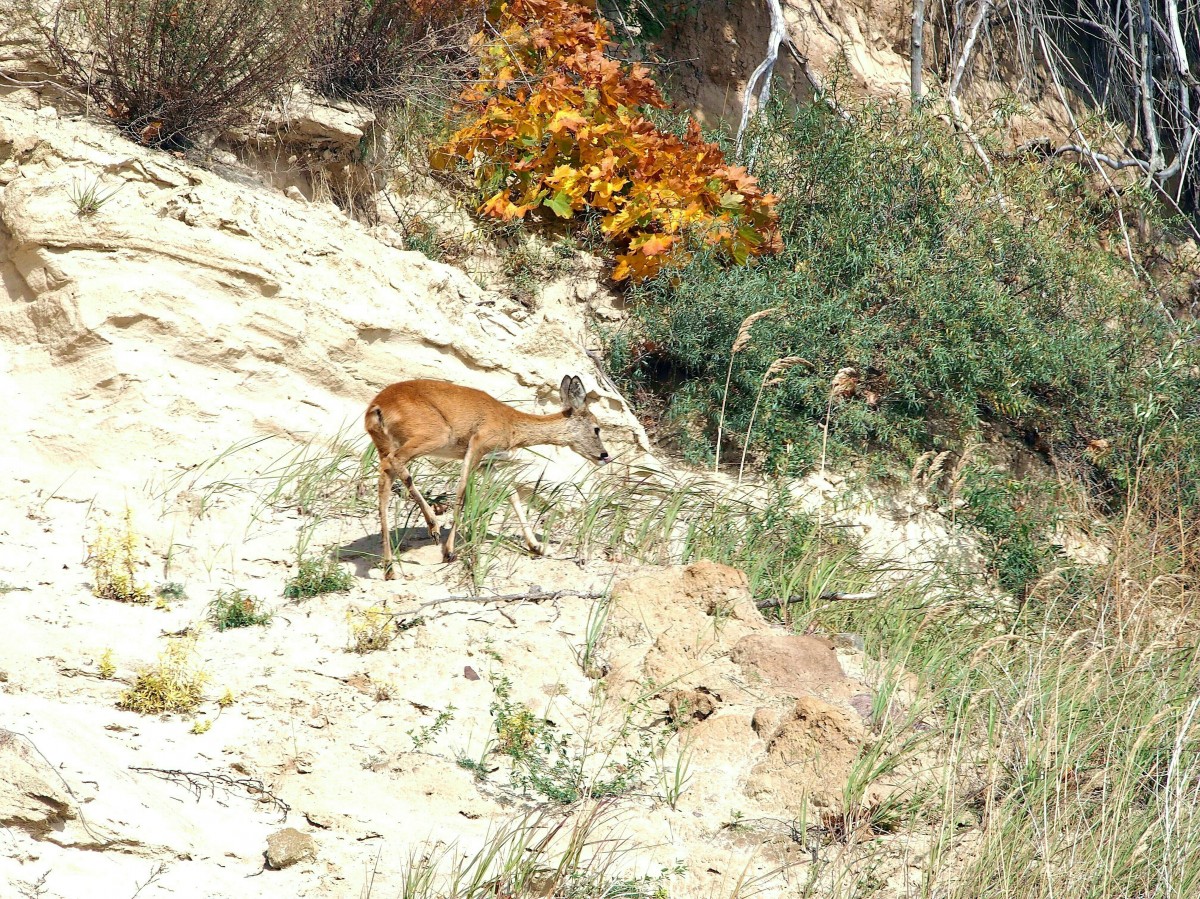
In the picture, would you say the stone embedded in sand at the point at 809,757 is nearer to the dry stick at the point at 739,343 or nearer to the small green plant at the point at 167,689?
the small green plant at the point at 167,689

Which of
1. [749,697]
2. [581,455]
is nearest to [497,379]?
[581,455]

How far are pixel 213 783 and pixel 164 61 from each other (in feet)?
17.7

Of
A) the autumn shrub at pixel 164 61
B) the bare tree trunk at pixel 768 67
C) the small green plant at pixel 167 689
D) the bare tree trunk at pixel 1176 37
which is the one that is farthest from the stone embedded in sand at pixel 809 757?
the bare tree trunk at pixel 1176 37

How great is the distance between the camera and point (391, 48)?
10.2 m

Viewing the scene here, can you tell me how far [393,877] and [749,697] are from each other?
220 cm

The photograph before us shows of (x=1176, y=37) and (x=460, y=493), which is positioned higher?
(x=1176, y=37)

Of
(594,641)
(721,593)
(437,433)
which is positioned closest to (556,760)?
(594,641)

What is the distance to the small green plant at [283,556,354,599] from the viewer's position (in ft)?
22.8

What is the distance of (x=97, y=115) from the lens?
8.62 metres

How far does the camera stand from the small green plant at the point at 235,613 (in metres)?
A: 6.57

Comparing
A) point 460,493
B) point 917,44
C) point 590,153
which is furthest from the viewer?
point 917,44

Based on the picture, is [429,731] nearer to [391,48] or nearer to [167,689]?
[167,689]

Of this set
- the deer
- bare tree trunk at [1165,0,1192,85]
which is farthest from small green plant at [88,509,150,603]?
bare tree trunk at [1165,0,1192,85]

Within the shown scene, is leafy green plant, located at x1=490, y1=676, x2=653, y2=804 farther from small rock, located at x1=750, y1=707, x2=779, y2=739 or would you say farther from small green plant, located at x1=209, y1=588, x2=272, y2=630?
small green plant, located at x1=209, y1=588, x2=272, y2=630
